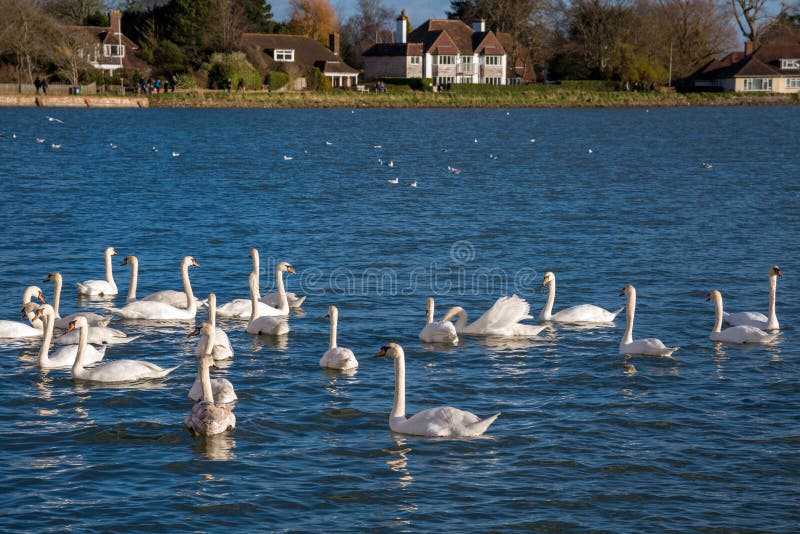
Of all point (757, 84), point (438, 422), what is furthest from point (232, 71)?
point (438, 422)

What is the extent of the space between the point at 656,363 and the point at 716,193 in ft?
85.2

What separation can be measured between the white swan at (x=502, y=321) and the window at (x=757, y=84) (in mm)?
119477

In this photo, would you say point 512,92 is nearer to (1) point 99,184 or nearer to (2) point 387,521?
(1) point 99,184

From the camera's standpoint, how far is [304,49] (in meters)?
119

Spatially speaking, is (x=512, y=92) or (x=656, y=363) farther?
(x=512, y=92)

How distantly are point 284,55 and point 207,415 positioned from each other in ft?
351

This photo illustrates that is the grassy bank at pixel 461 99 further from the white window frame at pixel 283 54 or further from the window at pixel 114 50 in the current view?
the window at pixel 114 50

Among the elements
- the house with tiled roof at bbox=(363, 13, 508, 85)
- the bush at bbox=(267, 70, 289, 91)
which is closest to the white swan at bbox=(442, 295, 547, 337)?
the bush at bbox=(267, 70, 289, 91)

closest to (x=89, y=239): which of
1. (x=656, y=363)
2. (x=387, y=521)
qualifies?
(x=656, y=363)

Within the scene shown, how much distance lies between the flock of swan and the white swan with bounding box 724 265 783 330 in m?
0.02

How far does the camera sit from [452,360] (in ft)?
52.1

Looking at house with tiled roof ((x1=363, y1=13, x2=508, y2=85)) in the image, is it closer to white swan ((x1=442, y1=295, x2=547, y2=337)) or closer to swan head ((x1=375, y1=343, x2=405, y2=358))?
white swan ((x1=442, y1=295, x2=547, y2=337))

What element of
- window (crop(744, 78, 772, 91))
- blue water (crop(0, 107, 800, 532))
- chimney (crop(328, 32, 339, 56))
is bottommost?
blue water (crop(0, 107, 800, 532))

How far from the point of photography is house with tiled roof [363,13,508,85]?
12719 centimetres
